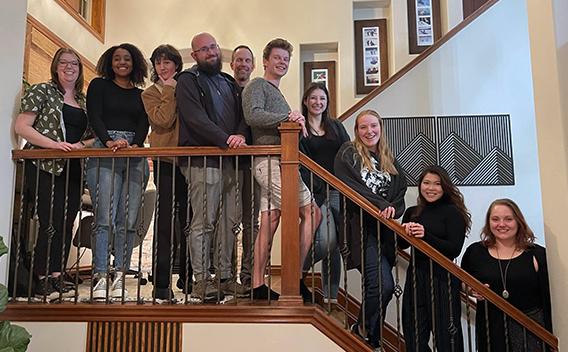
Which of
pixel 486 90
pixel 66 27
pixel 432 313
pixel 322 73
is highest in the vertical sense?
pixel 66 27

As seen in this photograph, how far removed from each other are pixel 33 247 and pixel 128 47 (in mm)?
1175

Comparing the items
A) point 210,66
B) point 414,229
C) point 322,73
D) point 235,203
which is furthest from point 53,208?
point 322,73

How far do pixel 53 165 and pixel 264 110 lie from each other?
3.80 ft

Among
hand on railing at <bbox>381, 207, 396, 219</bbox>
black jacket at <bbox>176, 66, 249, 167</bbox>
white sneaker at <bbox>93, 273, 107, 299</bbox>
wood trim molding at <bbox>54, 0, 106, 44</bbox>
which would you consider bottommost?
white sneaker at <bbox>93, 273, 107, 299</bbox>

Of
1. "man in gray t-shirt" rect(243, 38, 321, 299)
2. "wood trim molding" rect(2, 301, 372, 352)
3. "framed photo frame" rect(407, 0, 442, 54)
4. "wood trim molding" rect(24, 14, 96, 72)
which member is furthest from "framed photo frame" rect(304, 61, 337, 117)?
"wood trim molding" rect(2, 301, 372, 352)

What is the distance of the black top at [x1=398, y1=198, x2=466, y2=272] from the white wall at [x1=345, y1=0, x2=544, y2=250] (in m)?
1.54

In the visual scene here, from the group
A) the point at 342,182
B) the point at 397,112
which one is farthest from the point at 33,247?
the point at 397,112

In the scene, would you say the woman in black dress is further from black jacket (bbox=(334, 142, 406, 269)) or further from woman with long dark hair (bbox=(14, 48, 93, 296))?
woman with long dark hair (bbox=(14, 48, 93, 296))

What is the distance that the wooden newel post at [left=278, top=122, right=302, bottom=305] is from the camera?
2668mm

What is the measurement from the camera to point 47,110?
9.51 feet

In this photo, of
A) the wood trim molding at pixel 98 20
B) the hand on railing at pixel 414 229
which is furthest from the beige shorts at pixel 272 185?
the wood trim molding at pixel 98 20

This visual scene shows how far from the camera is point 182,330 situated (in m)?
2.66

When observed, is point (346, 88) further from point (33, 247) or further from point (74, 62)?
point (33, 247)

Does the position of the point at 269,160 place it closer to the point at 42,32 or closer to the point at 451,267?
the point at 451,267
